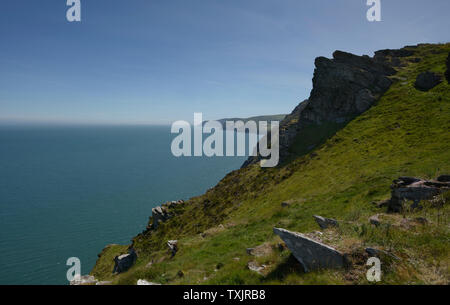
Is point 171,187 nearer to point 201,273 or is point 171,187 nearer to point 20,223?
point 20,223

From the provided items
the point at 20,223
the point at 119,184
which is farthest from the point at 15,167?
the point at 20,223

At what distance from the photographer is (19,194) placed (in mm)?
124312

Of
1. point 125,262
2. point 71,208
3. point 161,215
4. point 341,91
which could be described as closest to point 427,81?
point 341,91

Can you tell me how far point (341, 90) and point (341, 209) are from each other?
1788 inches

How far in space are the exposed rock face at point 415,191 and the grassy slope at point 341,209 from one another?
1617mm

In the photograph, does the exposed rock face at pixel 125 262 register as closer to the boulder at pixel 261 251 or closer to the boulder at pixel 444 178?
the boulder at pixel 261 251

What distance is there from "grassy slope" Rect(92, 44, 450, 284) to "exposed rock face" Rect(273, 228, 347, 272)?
0.40 m

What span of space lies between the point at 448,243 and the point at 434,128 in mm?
33369

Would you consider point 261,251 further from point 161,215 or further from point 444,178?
point 161,215

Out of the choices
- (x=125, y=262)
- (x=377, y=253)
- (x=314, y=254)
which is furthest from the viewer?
(x=125, y=262)

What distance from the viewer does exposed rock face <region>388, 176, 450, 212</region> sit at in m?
12.6

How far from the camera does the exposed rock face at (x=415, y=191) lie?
12.6 metres

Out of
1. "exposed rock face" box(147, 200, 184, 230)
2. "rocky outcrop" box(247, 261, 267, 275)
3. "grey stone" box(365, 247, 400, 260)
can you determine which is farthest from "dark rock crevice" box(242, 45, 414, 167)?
"grey stone" box(365, 247, 400, 260)

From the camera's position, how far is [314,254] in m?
7.77
